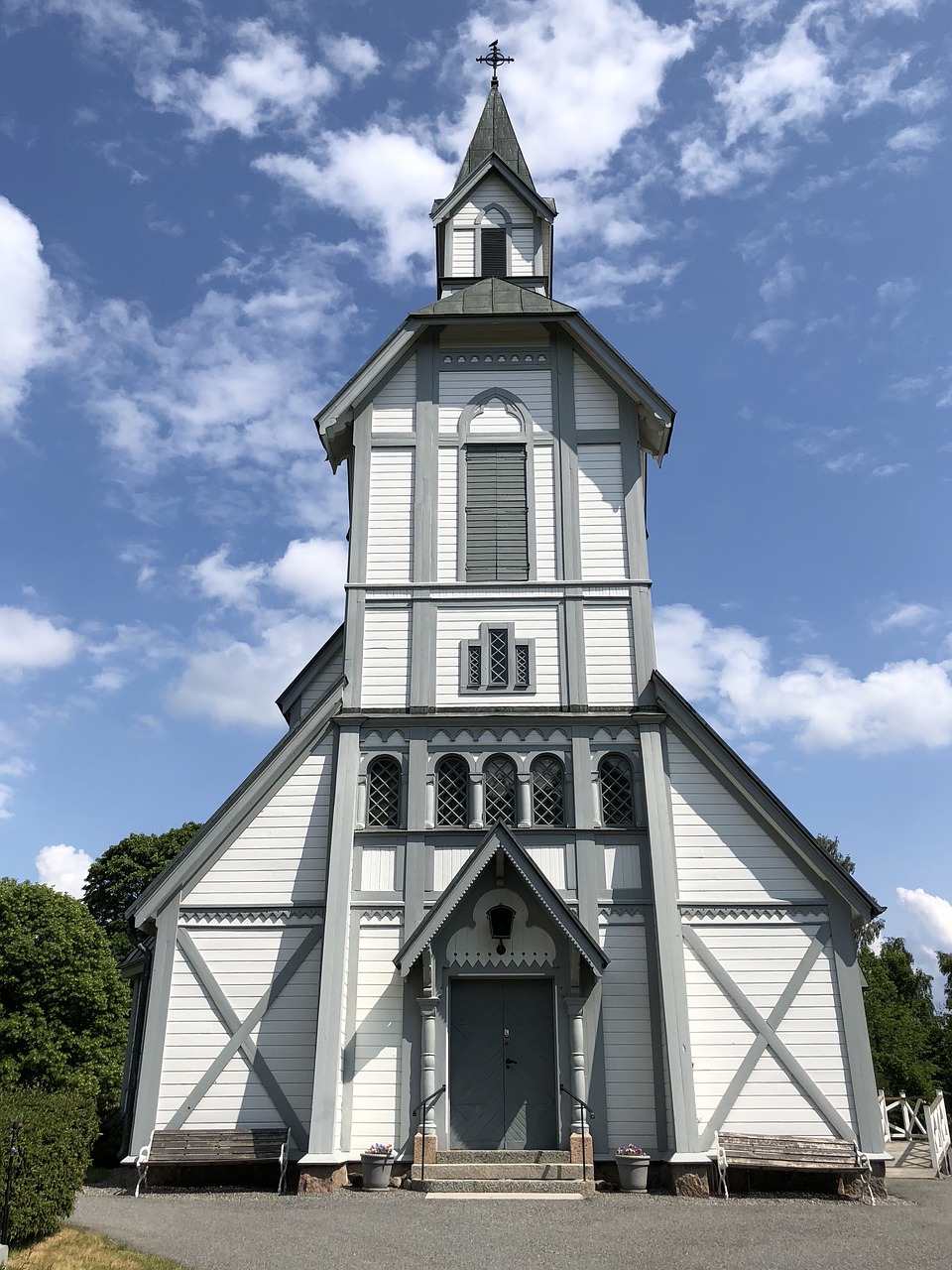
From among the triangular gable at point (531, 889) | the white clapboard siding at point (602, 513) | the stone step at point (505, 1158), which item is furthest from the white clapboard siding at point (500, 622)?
the stone step at point (505, 1158)

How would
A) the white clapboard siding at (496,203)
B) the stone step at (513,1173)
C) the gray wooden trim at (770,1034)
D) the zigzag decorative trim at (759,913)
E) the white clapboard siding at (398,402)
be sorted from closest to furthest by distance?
the stone step at (513,1173)
the gray wooden trim at (770,1034)
the zigzag decorative trim at (759,913)
the white clapboard siding at (398,402)
the white clapboard siding at (496,203)

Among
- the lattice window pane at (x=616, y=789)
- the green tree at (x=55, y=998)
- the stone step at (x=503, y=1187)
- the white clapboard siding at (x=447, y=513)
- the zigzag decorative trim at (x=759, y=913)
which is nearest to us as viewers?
the stone step at (x=503, y=1187)

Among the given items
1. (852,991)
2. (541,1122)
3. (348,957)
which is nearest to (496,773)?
(348,957)

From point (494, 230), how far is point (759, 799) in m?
13.2

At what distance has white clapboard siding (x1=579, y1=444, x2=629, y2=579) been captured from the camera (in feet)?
58.9

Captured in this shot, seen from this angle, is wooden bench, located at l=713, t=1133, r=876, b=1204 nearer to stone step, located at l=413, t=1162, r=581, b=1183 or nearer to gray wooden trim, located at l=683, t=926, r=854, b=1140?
gray wooden trim, located at l=683, t=926, r=854, b=1140

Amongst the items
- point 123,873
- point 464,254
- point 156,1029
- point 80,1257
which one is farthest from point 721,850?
point 123,873

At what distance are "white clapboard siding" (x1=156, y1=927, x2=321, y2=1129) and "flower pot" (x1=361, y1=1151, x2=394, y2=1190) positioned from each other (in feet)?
4.04

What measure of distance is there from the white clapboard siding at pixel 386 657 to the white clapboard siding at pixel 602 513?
3.35 meters

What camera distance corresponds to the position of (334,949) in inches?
592

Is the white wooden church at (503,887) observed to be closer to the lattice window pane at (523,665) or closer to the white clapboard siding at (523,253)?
the lattice window pane at (523,665)

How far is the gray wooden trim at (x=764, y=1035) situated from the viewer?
46.9 feet

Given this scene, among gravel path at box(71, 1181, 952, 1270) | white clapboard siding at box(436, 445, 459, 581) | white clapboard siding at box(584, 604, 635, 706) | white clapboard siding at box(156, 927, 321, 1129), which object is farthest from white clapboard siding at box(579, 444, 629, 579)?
gravel path at box(71, 1181, 952, 1270)

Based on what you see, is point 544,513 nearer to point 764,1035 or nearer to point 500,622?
point 500,622
